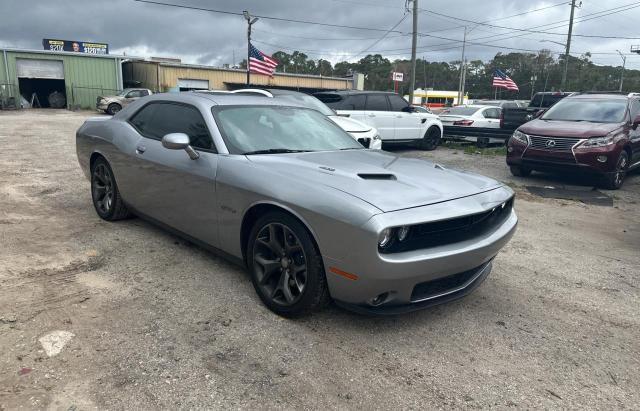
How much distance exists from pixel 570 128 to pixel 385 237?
6834 mm

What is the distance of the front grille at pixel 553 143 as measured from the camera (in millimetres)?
7777

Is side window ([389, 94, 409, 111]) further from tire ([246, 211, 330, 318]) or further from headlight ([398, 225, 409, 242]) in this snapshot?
headlight ([398, 225, 409, 242])

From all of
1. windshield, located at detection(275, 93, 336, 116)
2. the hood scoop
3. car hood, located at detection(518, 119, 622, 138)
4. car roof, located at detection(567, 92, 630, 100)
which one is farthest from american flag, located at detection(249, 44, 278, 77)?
the hood scoop

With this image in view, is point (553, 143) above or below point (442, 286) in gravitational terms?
above

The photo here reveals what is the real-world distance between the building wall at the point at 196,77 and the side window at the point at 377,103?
25.8 m

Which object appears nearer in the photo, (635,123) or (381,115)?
(635,123)

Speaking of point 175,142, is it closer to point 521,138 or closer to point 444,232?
point 444,232

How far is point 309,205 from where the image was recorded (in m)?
2.81

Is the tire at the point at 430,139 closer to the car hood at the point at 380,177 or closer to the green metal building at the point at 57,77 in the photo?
the car hood at the point at 380,177

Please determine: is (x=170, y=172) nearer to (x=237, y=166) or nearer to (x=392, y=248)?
(x=237, y=166)

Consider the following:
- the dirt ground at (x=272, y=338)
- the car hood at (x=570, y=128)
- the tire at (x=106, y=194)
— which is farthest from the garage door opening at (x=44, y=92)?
the car hood at (x=570, y=128)

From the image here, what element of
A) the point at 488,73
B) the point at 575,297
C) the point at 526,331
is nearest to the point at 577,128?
the point at 575,297

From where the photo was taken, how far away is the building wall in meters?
34.2

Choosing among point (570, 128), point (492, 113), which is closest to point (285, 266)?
point (570, 128)
